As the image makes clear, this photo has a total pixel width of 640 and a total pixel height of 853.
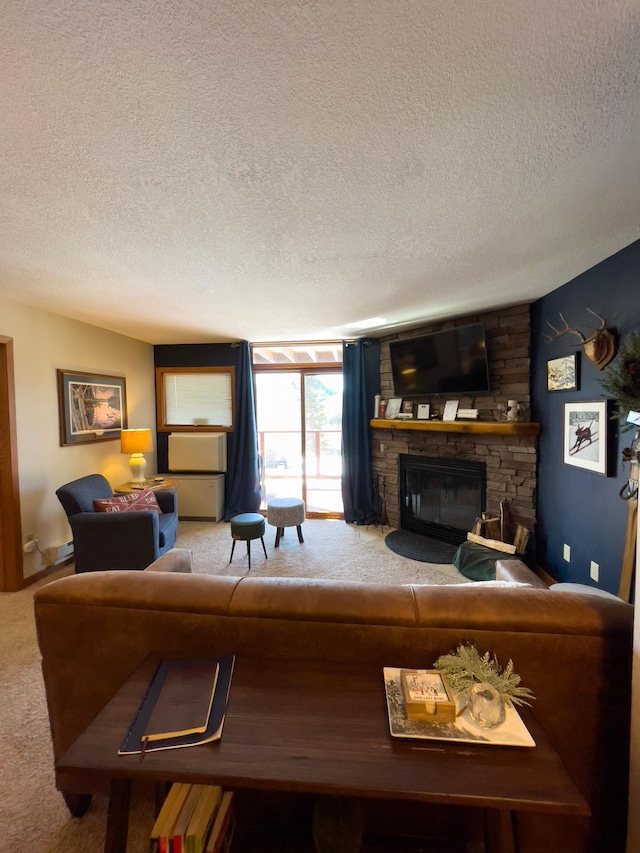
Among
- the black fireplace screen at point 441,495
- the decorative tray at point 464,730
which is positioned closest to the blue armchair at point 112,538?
the decorative tray at point 464,730

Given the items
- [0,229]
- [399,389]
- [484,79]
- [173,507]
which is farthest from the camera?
[399,389]

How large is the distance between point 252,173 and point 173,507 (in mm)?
3161

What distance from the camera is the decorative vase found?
31.9 inches

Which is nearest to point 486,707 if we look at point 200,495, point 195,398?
point 200,495

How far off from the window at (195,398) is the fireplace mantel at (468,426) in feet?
7.04

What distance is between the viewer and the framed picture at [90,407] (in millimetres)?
3355

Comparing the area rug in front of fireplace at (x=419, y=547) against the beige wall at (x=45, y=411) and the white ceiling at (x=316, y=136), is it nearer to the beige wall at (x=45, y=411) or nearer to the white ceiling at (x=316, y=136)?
the white ceiling at (x=316, y=136)

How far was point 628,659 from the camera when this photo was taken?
103 centimetres

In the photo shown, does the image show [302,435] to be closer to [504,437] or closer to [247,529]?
[247,529]

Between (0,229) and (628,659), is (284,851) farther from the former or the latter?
(0,229)

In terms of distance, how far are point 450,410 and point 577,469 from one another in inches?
51.1

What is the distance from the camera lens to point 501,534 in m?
3.19

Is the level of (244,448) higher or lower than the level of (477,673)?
higher

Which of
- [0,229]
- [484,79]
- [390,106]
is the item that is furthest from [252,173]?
[0,229]
